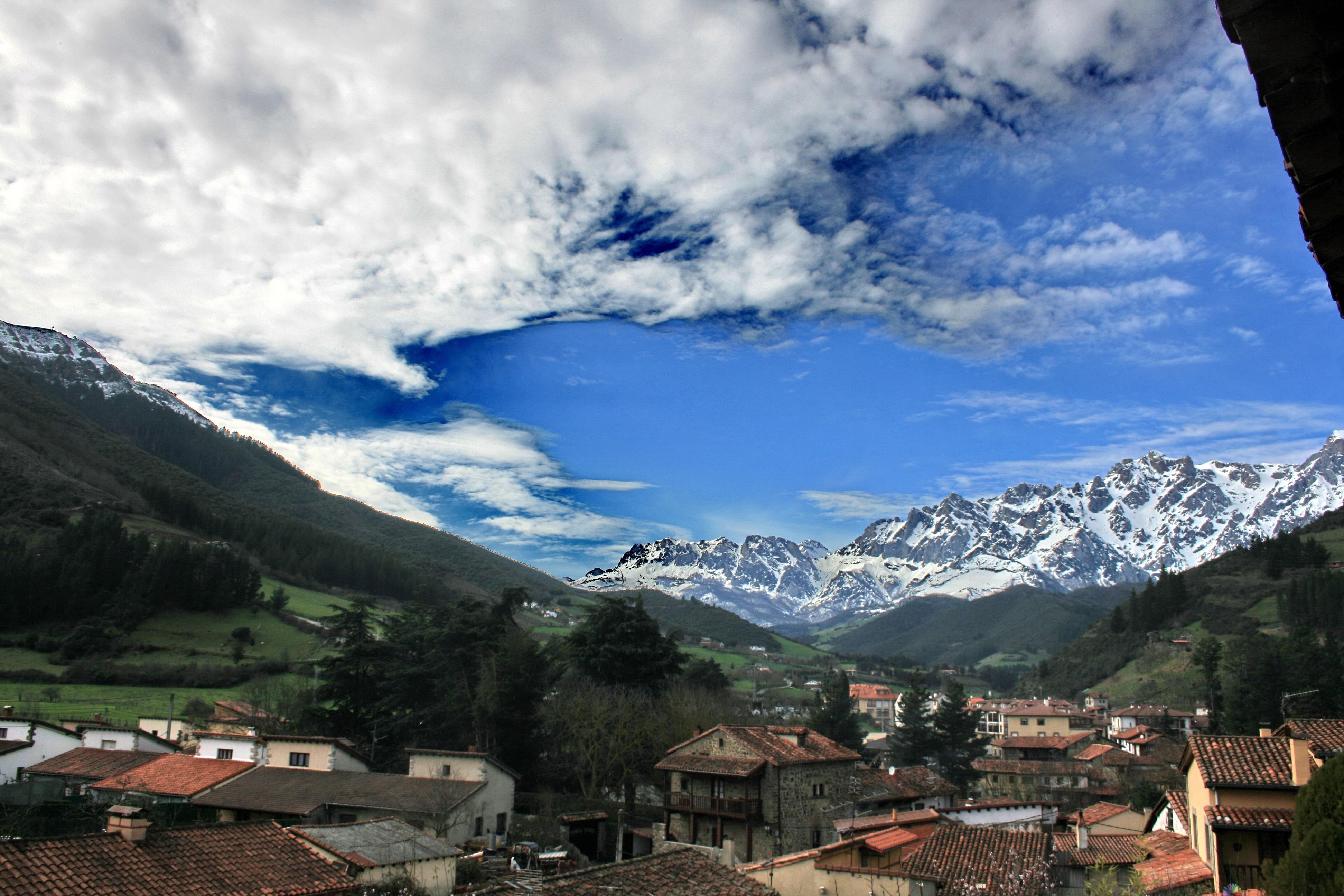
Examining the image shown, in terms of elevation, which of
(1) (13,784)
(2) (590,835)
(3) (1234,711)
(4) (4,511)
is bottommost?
(2) (590,835)

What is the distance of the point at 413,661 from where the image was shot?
45281 millimetres

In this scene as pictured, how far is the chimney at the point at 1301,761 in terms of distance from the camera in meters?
16.4

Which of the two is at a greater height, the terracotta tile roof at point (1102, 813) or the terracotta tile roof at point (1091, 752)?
the terracotta tile roof at point (1091, 752)

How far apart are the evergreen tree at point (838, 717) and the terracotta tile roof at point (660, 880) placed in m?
44.8

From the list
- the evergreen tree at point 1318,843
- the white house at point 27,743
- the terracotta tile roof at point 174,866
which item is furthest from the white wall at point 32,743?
the evergreen tree at point 1318,843

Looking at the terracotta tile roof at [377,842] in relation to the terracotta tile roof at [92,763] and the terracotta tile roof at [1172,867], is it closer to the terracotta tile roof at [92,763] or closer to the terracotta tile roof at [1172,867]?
the terracotta tile roof at [1172,867]

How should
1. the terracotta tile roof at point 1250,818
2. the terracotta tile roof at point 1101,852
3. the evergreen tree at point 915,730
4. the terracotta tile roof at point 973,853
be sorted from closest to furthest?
1. the terracotta tile roof at point 1250,818
2. the terracotta tile roof at point 973,853
3. the terracotta tile roof at point 1101,852
4. the evergreen tree at point 915,730

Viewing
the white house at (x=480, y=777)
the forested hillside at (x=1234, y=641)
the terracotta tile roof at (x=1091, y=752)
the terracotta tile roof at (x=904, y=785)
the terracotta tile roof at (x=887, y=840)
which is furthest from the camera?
the terracotta tile roof at (x=1091, y=752)

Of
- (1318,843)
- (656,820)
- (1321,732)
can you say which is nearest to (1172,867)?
(1321,732)

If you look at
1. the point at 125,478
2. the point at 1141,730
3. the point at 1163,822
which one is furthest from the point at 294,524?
the point at 1163,822

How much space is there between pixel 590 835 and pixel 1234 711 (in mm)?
46560

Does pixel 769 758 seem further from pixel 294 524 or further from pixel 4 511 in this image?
pixel 294 524

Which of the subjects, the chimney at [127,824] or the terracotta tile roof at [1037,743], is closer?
the chimney at [127,824]

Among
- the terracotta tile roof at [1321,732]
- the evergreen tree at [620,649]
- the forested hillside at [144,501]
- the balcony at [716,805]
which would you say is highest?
the forested hillside at [144,501]
